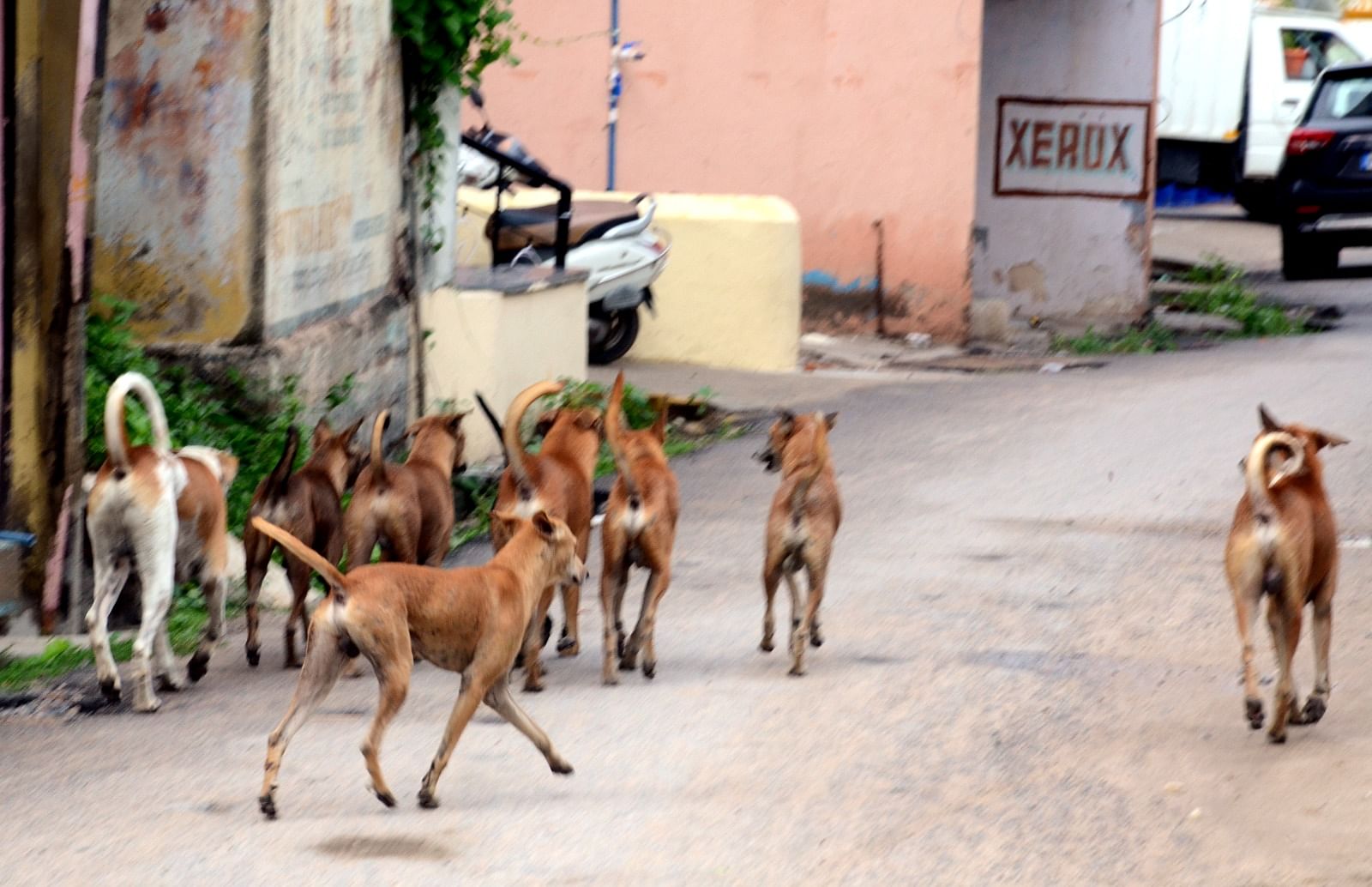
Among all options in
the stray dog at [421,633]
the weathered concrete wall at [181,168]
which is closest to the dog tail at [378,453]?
the stray dog at [421,633]

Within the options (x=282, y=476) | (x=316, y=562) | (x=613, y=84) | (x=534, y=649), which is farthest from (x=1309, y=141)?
(x=316, y=562)

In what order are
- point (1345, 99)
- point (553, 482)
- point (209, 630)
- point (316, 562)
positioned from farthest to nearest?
point (1345, 99)
point (553, 482)
point (209, 630)
point (316, 562)

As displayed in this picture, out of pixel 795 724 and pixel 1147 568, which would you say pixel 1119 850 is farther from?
pixel 1147 568

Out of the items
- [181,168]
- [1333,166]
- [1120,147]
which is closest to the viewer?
[181,168]

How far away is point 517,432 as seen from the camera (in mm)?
7070

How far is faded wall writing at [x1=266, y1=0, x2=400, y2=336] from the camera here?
9625 millimetres

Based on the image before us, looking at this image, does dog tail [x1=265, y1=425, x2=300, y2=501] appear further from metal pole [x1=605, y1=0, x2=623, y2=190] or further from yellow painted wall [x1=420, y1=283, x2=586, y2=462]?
metal pole [x1=605, y1=0, x2=623, y2=190]

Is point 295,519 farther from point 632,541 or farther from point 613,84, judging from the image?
point 613,84

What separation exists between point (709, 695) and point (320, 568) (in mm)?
1995

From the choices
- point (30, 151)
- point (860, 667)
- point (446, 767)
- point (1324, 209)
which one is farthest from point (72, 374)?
point (1324, 209)

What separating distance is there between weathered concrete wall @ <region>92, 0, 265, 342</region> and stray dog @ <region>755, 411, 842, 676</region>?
3138 millimetres

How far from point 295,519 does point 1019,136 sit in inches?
511

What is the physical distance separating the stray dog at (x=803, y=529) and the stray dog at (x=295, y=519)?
165 cm

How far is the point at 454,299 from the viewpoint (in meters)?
11.9
